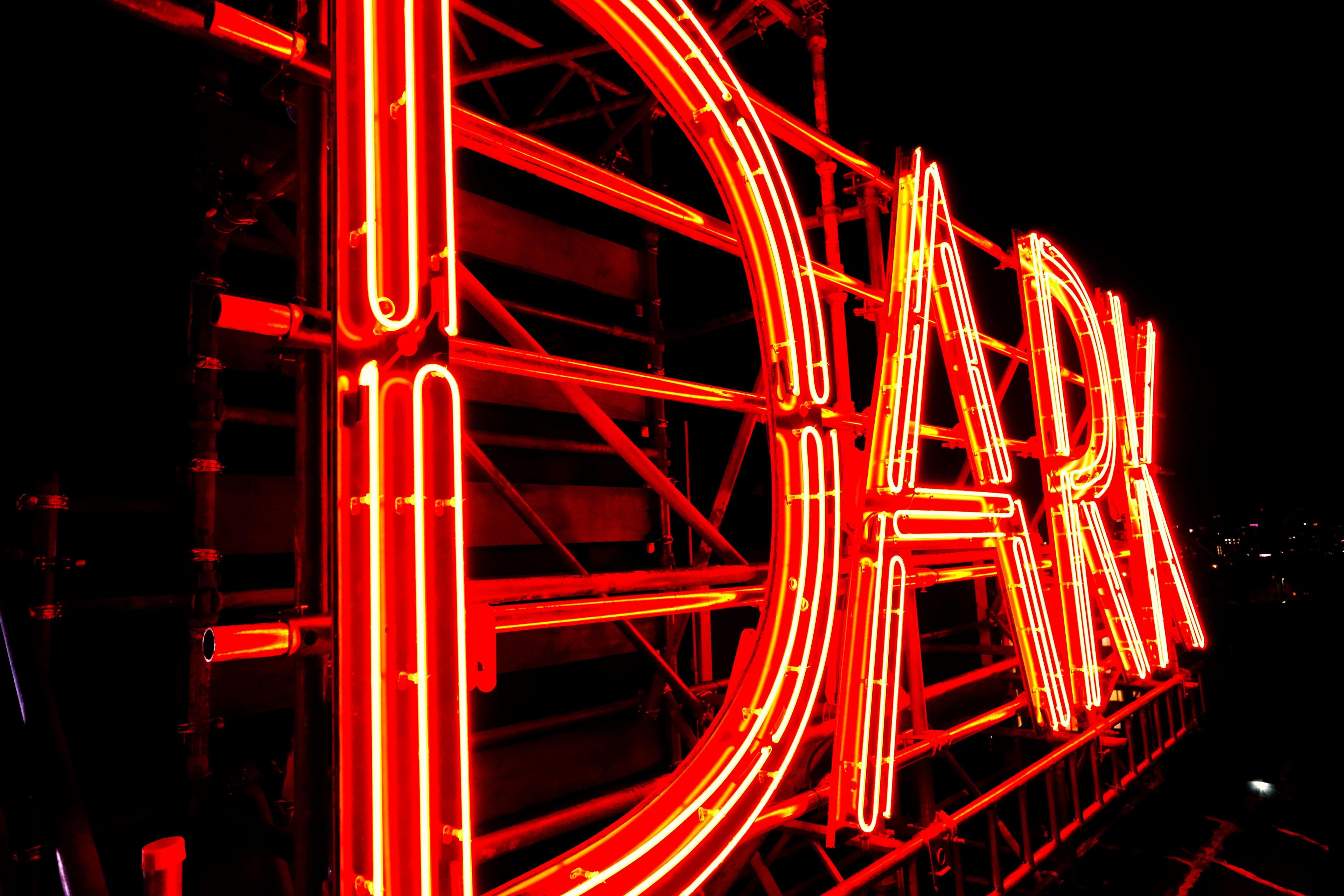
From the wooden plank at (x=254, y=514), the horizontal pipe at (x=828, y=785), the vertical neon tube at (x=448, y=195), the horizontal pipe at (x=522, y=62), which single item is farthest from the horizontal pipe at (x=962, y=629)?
the vertical neon tube at (x=448, y=195)

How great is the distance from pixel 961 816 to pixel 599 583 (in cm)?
259

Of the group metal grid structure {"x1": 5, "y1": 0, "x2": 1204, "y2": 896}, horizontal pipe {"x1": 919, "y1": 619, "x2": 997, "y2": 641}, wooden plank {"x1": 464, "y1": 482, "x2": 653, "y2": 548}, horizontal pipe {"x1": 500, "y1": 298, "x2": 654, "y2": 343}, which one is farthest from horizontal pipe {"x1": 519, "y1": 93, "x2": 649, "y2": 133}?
horizontal pipe {"x1": 919, "y1": 619, "x2": 997, "y2": 641}

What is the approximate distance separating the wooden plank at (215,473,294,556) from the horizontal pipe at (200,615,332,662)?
149cm

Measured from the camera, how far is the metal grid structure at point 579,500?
187 cm

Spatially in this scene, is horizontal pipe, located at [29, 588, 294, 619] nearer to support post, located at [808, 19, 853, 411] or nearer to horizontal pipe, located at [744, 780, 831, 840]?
horizontal pipe, located at [744, 780, 831, 840]

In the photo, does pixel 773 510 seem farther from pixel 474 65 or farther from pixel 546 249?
pixel 546 249

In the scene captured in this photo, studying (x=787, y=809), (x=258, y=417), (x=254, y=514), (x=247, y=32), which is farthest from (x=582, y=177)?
(x=787, y=809)

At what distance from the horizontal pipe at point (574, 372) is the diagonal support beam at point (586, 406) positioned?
84mm

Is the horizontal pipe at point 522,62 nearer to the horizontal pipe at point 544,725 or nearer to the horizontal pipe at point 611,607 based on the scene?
the horizontal pipe at point 611,607

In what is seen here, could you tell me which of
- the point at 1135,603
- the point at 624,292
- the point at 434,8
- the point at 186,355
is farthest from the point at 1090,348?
the point at 186,355

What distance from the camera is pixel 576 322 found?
15.4 feet

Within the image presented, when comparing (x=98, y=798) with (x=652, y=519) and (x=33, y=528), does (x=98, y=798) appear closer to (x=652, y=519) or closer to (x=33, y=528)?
(x=33, y=528)

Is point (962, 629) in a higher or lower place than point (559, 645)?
lower

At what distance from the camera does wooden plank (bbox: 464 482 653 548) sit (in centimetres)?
428
